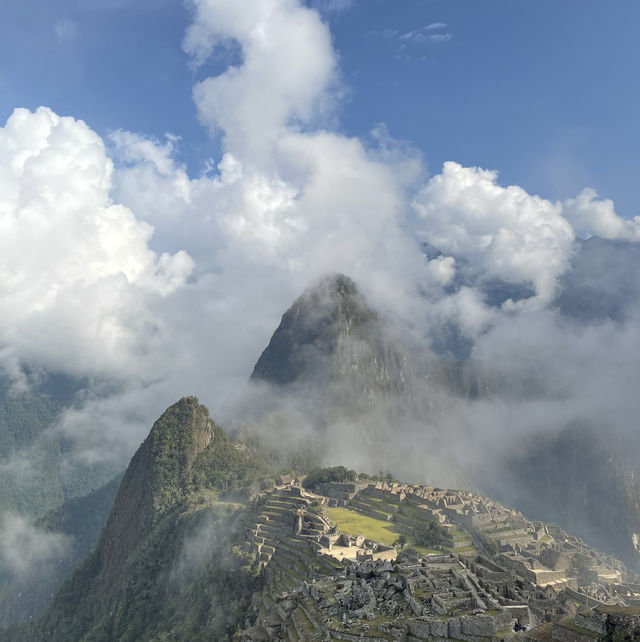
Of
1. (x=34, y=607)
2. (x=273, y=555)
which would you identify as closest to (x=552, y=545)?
(x=273, y=555)

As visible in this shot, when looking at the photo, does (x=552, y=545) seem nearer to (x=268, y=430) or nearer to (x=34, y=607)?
(x=268, y=430)

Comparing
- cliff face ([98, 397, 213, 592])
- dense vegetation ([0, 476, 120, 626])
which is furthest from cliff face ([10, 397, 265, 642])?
dense vegetation ([0, 476, 120, 626])

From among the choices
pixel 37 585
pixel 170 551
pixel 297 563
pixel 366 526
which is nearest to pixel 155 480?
pixel 170 551

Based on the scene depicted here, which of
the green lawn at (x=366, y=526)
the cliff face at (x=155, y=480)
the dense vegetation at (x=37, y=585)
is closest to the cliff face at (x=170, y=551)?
the cliff face at (x=155, y=480)

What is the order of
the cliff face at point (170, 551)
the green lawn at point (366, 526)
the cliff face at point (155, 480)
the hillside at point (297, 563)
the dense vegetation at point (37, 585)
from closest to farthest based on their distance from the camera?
1. the hillside at point (297, 563)
2. the cliff face at point (170, 551)
3. the green lawn at point (366, 526)
4. the cliff face at point (155, 480)
5. the dense vegetation at point (37, 585)

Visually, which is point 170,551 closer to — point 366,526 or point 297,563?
point 366,526

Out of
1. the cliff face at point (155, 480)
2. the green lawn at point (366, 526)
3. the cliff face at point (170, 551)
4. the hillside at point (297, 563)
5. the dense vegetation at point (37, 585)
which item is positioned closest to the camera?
the hillside at point (297, 563)

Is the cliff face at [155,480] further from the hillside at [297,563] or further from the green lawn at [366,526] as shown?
the green lawn at [366,526]

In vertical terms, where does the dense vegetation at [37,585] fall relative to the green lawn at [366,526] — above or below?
below

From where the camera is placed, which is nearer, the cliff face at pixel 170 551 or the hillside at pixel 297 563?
the hillside at pixel 297 563
